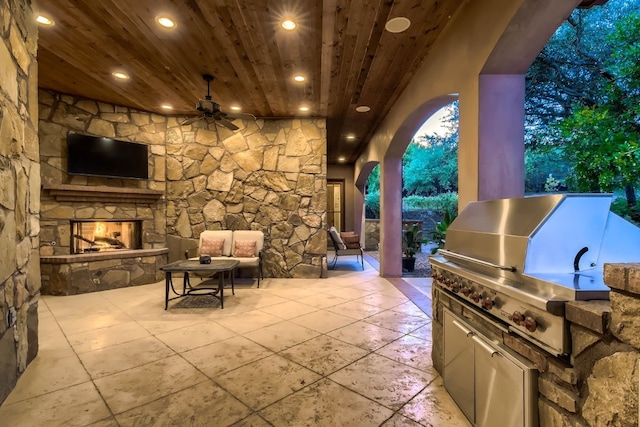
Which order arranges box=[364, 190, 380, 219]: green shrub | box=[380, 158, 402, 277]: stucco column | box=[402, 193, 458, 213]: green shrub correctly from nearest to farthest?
box=[380, 158, 402, 277]: stucco column, box=[402, 193, 458, 213]: green shrub, box=[364, 190, 380, 219]: green shrub

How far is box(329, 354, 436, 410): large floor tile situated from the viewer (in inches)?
73.4

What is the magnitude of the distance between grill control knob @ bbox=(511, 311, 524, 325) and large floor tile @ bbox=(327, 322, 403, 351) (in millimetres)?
1538

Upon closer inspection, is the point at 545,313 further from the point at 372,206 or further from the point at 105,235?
the point at 372,206

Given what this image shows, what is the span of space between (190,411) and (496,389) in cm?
159

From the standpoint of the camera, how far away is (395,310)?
140 inches

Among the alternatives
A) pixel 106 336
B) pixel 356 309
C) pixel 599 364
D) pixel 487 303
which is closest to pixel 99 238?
pixel 106 336

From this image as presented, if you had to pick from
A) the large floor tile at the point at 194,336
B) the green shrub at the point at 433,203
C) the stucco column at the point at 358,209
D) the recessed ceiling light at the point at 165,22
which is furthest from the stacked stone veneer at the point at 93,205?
the green shrub at the point at 433,203

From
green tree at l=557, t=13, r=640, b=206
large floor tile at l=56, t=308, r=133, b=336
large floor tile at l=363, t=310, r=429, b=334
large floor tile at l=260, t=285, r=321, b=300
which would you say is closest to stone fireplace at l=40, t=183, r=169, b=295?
large floor tile at l=56, t=308, r=133, b=336

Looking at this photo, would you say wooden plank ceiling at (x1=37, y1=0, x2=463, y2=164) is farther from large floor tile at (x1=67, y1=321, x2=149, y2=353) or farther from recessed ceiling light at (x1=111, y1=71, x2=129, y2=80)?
large floor tile at (x1=67, y1=321, x2=149, y2=353)

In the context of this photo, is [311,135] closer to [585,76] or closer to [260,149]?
[260,149]

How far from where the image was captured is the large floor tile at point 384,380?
1865 millimetres

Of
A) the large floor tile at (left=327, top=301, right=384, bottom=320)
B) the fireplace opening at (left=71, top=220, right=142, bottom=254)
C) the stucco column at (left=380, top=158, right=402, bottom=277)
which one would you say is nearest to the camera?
the large floor tile at (left=327, top=301, right=384, bottom=320)

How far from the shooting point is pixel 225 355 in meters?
2.41

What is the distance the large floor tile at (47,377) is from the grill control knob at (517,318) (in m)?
2.59
